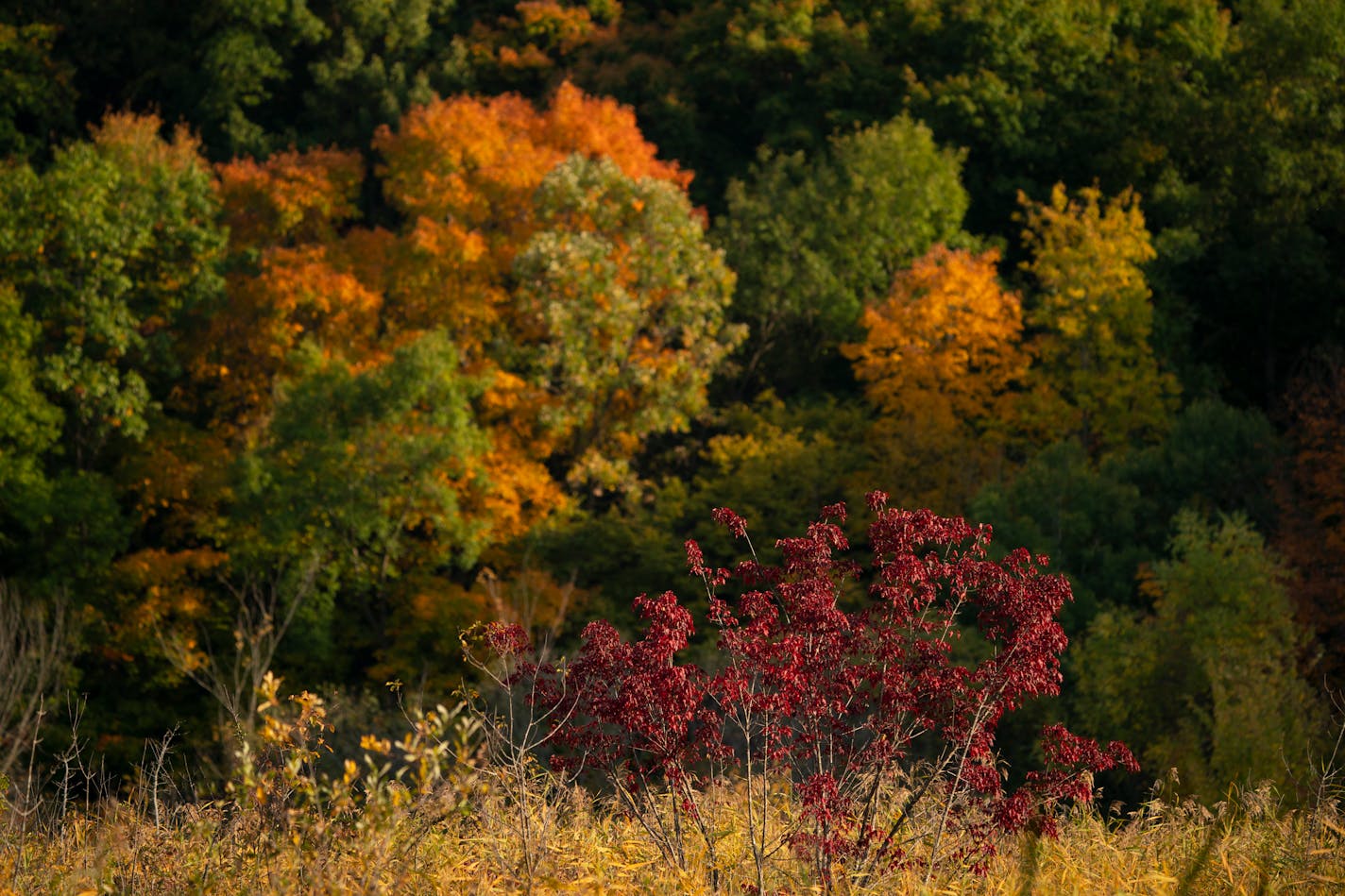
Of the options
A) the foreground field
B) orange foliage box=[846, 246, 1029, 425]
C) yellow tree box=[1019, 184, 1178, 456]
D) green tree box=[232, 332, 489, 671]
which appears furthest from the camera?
orange foliage box=[846, 246, 1029, 425]

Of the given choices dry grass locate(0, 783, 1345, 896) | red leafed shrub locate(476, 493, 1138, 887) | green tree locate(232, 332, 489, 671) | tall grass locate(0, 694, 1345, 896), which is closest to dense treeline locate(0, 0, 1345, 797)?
green tree locate(232, 332, 489, 671)

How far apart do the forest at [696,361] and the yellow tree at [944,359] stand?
9cm

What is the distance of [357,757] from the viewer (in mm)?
21688

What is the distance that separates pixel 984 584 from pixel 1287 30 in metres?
26.0

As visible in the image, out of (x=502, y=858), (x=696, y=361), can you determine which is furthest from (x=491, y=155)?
(x=502, y=858)

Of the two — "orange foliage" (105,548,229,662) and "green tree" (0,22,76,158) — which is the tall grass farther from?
"green tree" (0,22,76,158)

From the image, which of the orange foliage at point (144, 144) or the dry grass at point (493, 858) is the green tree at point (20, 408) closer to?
the orange foliage at point (144, 144)

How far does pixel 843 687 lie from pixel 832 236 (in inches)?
1030

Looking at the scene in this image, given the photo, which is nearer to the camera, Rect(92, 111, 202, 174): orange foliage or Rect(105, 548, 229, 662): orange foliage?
Rect(105, 548, 229, 662): orange foliage

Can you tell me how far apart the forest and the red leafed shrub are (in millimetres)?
13579

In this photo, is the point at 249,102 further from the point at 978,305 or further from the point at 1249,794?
the point at 1249,794

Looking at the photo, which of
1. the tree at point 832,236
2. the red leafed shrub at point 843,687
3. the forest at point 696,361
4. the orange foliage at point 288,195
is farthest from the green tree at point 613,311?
the red leafed shrub at point 843,687

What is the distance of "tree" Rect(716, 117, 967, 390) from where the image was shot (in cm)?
3266

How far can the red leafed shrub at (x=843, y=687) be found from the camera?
23.8 ft
